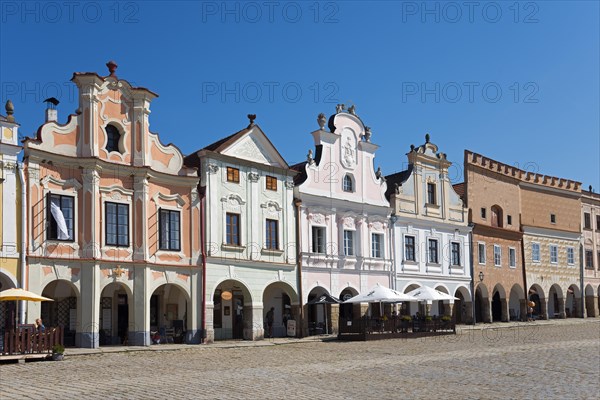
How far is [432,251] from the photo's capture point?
141 ft

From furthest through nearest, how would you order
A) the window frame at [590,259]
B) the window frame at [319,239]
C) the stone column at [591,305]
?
the window frame at [590,259]
the stone column at [591,305]
the window frame at [319,239]

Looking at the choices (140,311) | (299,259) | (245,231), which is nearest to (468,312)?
(299,259)

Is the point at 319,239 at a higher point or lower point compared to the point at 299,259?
higher

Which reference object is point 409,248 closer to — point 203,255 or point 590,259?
point 203,255

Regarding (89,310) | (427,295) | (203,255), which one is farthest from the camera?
(427,295)

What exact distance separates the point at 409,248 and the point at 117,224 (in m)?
18.2

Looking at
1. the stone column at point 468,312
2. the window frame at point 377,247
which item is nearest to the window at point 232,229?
the window frame at point 377,247

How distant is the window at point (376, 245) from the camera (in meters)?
39.3

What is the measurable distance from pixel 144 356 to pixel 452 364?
9.67 meters

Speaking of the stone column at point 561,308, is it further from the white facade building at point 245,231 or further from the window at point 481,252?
the white facade building at point 245,231

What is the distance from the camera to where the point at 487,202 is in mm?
47875

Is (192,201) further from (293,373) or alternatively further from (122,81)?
(293,373)

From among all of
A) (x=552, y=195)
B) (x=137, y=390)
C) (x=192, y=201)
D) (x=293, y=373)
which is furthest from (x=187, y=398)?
(x=552, y=195)

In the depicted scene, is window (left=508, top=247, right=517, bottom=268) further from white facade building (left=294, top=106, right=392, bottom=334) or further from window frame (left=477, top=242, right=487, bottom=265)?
white facade building (left=294, top=106, right=392, bottom=334)
